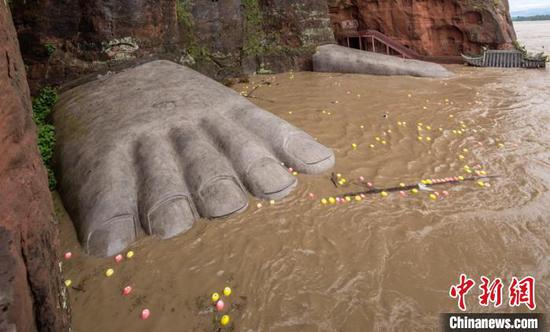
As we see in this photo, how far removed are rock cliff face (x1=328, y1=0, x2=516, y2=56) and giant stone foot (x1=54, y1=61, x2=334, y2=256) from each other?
10594 millimetres

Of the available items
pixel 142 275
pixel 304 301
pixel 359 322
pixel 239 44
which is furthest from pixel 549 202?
pixel 239 44

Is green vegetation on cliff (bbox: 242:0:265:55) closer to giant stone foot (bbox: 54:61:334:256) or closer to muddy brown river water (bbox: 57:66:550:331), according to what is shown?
giant stone foot (bbox: 54:61:334:256)

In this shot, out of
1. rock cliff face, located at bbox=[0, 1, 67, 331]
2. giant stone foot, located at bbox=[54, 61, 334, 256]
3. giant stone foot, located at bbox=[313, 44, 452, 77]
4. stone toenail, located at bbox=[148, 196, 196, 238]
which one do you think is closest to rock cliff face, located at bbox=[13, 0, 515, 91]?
giant stone foot, located at bbox=[313, 44, 452, 77]

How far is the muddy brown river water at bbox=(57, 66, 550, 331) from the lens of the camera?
231 centimetres

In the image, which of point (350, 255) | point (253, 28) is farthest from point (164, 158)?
point (253, 28)

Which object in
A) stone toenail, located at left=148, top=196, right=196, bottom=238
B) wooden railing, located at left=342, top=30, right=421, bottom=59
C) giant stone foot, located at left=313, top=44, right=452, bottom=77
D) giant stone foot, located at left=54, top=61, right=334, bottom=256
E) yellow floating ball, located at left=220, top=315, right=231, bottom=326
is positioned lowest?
yellow floating ball, located at left=220, top=315, right=231, bottom=326

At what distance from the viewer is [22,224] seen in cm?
156

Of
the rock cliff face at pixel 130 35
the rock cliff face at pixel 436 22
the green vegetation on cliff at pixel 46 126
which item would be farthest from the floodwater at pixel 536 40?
the green vegetation on cliff at pixel 46 126

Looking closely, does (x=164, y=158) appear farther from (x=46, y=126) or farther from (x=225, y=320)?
(x=46, y=126)

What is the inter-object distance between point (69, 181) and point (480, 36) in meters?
14.2

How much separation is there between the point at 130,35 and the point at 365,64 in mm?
6698

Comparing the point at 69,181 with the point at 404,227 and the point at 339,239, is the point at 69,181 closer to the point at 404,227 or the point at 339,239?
the point at 339,239

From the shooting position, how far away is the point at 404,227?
3.09 meters

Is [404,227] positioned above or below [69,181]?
below
